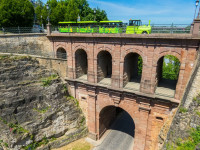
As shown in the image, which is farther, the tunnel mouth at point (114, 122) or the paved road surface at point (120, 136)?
the tunnel mouth at point (114, 122)

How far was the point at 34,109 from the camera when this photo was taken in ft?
56.2

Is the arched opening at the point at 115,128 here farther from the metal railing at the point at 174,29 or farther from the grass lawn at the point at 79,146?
the metal railing at the point at 174,29

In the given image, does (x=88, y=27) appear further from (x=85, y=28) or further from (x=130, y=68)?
(x=130, y=68)

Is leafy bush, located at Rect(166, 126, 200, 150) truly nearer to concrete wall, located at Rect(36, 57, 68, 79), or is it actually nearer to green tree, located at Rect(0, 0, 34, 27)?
concrete wall, located at Rect(36, 57, 68, 79)

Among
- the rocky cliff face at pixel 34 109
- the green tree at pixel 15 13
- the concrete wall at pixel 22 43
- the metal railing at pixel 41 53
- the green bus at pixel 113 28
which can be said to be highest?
the green tree at pixel 15 13

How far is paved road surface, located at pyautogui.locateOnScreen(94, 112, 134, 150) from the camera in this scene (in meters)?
19.1

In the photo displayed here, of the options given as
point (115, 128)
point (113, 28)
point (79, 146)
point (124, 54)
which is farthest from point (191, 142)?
point (115, 128)

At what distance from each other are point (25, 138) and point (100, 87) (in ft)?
31.5

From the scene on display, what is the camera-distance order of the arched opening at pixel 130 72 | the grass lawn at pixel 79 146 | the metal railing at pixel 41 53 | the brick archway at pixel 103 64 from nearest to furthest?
the arched opening at pixel 130 72 → the brick archway at pixel 103 64 → the grass lawn at pixel 79 146 → the metal railing at pixel 41 53

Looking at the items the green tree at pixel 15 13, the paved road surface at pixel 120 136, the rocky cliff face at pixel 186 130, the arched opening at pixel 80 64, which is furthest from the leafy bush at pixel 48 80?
the green tree at pixel 15 13

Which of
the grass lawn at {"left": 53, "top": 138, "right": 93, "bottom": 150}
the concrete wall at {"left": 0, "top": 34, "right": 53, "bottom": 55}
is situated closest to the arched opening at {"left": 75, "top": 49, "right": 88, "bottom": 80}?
the concrete wall at {"left": 0, "top": 34, "right": 53, "bottom": 55}

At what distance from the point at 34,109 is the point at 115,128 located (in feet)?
39.9

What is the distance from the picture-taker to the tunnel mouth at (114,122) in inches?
811

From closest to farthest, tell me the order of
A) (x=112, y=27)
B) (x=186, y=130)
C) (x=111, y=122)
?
(x=186, y=130) → (x=112, y=27) → (x=111, y=122)
